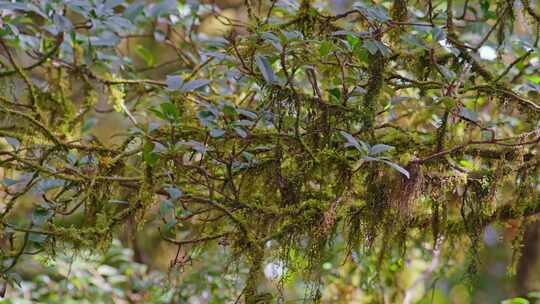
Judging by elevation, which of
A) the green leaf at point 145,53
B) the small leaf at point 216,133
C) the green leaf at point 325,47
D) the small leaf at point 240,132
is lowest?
the small leaf at point 216,133

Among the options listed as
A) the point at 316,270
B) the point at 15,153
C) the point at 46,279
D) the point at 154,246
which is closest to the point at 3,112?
the point at 15,153

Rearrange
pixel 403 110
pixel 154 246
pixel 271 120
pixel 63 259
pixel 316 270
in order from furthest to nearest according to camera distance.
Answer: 1. pixel 154 246
2. pixel 63 259
3. pixel 403 110
4. pixel 316 270
5. pixel 271 120

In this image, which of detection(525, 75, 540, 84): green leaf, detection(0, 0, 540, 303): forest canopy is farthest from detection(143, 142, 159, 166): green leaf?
detection(525, 75, 540, 84): green leaf

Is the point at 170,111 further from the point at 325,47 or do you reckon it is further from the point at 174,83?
the point at 325,47

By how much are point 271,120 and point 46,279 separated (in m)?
1.25

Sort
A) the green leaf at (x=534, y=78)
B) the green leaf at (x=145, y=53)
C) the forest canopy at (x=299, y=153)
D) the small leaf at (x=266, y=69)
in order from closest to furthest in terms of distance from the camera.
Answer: the small leaf at (x=266, y=69)
the forest canopy at (x=299, y=153)
the green leaf at (x=534, y=78)
the green leaf at (x=145, y=53)

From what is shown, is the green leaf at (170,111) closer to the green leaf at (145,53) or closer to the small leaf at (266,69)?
the small leaf at (266,69)

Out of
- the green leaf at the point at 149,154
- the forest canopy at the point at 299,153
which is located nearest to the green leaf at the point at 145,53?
the forest canopy at the point at 299,153

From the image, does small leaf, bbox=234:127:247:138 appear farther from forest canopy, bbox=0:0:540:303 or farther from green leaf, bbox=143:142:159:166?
green leaf, bbox=143:142:159:166

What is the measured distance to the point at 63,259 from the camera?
2178 millimetres

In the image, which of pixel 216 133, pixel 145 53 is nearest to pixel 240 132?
pixel 216 133

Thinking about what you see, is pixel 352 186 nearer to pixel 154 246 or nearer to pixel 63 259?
pixel 63 259

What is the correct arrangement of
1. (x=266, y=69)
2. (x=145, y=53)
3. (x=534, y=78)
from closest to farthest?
(x=266, y=69), (x=534, y=78), (x=145, y=53)

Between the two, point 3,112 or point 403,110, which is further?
point 403,110
